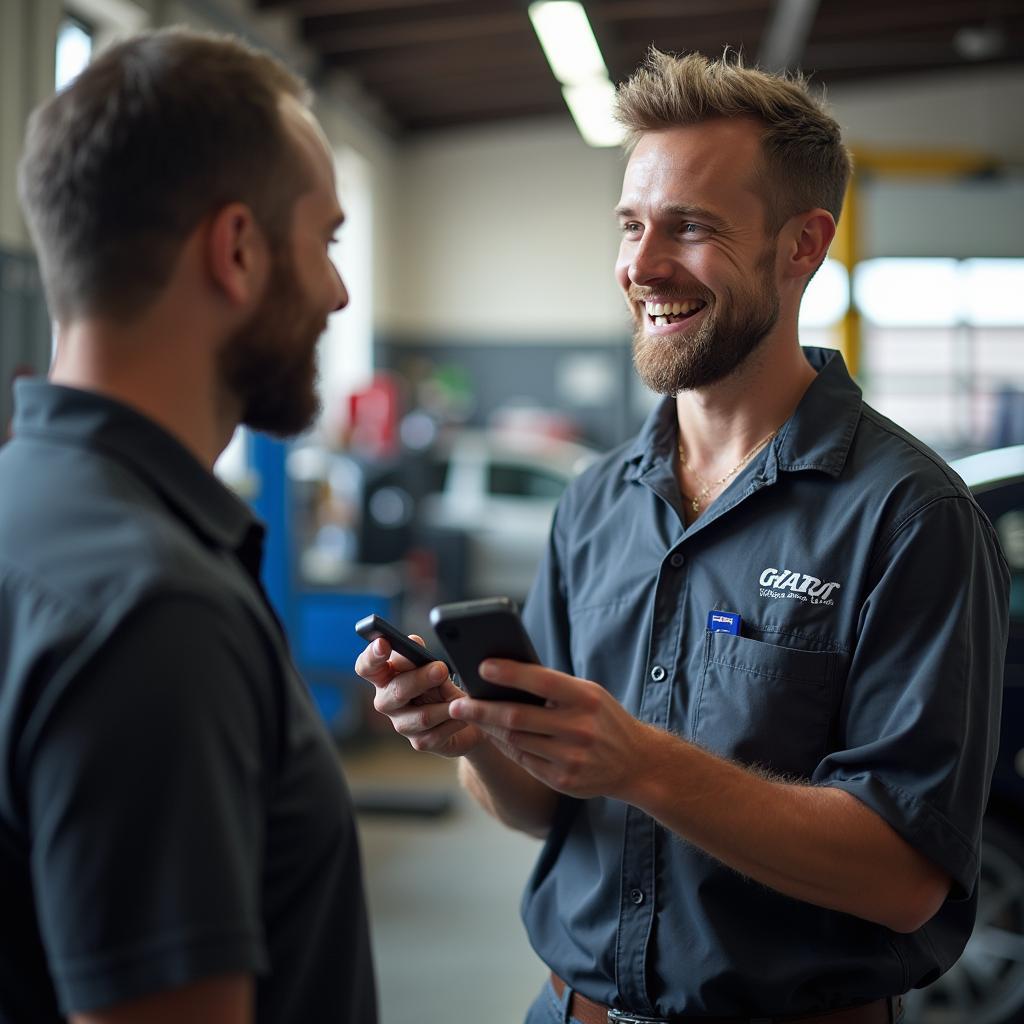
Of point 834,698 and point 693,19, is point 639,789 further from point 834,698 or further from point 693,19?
point 693,19

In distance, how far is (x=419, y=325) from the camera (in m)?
14.3

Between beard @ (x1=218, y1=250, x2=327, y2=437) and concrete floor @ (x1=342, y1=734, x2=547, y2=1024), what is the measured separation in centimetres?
280

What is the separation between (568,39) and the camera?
764 cm

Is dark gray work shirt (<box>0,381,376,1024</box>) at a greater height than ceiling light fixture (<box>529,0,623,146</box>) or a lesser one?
lesser

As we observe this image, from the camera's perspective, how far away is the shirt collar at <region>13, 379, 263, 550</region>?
0.93 m

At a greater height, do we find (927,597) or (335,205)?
(335,205)

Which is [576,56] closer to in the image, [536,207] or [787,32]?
[787,32]

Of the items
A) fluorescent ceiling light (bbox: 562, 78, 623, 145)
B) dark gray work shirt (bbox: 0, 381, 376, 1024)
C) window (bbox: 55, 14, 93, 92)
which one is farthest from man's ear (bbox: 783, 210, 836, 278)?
fluorescent ceiling light (bbox: 562, 78, 623, 145)

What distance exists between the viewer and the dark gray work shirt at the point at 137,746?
2.55 feet

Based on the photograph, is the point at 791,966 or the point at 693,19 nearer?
the point at 791,966

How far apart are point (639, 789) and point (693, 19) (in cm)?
1064

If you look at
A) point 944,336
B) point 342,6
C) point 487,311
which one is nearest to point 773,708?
point 342,6

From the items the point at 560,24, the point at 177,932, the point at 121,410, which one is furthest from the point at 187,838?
the point at 560,24

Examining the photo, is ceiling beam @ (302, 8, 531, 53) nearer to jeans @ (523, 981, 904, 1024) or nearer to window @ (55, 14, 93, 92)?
window @ (55, 14, 93, 92)
